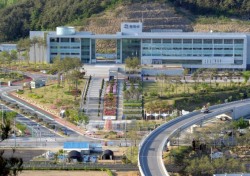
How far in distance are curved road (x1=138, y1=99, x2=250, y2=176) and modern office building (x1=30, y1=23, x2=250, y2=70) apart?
11.5m

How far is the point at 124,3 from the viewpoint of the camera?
73.6 m

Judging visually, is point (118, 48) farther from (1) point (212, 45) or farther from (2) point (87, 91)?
(2) point (87, 91)

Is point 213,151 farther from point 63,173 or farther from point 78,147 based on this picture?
point 63,173

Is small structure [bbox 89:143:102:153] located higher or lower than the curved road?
lower

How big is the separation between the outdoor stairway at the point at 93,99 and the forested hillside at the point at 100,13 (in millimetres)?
20164

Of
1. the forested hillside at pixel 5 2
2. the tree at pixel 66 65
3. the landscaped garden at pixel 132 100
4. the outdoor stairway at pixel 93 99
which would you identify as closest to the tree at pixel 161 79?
the landscaped garden at pixel 132 100

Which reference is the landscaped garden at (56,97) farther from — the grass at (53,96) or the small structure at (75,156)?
the small structure at (75,156)

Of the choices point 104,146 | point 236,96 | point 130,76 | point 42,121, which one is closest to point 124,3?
point 130,76

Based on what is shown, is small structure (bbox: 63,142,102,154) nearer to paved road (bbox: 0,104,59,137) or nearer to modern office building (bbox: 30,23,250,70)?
paved road (bbox: 0,104,59,137)

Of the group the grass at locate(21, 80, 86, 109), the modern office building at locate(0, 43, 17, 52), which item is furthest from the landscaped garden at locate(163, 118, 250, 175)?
the modern office building at locate(0, 43, 17, 52)

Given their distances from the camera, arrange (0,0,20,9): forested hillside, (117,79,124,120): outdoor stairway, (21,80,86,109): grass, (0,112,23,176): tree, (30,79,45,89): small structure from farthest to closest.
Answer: (0,0,20,9): forested hillside
(30,79,45,89): small structure
(21,80,86,109): grass
(117,79,124,120): outdoor stairway
(0,112,23,176): tree

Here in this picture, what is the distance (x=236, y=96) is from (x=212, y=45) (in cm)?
1023

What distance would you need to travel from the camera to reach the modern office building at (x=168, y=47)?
188 feet

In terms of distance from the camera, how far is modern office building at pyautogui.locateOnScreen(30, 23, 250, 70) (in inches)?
2255
